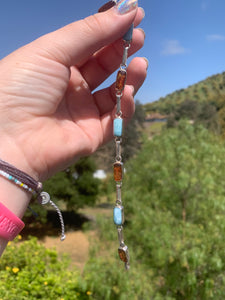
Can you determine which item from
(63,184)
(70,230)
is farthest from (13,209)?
(70,230)

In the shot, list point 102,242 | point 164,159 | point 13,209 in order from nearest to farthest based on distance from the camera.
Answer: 1. point 13,209
2. point 102,242
3. point 164,159

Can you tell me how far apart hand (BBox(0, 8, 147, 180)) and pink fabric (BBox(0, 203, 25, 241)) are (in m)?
0.15

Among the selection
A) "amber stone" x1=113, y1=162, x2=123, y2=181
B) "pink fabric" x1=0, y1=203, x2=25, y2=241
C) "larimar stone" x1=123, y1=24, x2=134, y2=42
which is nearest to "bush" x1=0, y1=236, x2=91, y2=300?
"pink fabric" x1=0, y1=203, x2=25, y2=241

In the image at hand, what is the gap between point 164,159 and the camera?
165 inches

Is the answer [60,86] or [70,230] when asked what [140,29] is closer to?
[60,86]

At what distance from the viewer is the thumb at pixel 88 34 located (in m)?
0.90

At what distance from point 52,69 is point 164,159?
11.1 ft

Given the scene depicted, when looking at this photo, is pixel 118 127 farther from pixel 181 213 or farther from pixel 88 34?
pixel 181 213

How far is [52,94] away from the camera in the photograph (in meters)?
1.02

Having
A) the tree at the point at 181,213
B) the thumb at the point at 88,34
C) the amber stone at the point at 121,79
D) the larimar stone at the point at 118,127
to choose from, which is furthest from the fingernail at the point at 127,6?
the tree at the point at 181,213

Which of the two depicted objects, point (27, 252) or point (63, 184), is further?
point (63, 184)

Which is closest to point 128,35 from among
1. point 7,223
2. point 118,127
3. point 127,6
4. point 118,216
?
point 127,6

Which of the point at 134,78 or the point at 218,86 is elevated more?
the point at 134,78

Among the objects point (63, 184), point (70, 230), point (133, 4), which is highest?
point (133, 4)
